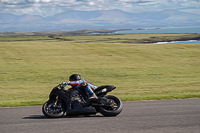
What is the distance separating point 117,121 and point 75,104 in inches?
52.0

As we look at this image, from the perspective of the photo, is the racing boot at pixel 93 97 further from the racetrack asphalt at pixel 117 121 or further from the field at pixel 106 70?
the field at pixel 106 70

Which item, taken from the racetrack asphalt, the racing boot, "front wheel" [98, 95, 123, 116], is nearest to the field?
the racetrack asphalt

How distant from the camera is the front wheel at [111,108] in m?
7.69

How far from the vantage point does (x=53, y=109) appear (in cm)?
771

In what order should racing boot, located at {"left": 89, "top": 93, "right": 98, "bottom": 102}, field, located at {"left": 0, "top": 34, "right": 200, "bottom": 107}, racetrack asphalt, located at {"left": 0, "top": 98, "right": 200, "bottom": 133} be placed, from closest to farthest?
racetrack asphalt, located at {"left": 0, "top": 98, "right": 200, "bottom": 133} < racing boot, located at {"left": 89, "top": 93, "right": 98, "bottom": 102} < field, located at {"left": 0, "top": 34, "right": 200, "bottom": 107}

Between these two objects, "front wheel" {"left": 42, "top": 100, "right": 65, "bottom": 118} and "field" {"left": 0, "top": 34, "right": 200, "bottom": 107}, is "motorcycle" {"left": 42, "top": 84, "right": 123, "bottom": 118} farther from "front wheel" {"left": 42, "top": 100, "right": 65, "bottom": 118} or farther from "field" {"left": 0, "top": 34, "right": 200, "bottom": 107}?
"field" {"left": 0, "top": 34, "right": 200, "bottom": 107}

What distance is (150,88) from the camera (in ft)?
49.2

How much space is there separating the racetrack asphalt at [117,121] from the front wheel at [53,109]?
16 centimetres

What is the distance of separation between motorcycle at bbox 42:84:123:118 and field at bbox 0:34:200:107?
3202mm

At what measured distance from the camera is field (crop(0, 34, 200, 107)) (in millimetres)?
13733

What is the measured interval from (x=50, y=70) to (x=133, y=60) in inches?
361

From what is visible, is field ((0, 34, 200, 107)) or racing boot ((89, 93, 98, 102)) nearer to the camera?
racing boot ((89, 93, 98, 102))

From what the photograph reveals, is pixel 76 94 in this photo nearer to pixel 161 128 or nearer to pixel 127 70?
pixel 161 128

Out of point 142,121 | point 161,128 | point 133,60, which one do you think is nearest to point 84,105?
point 142,121
